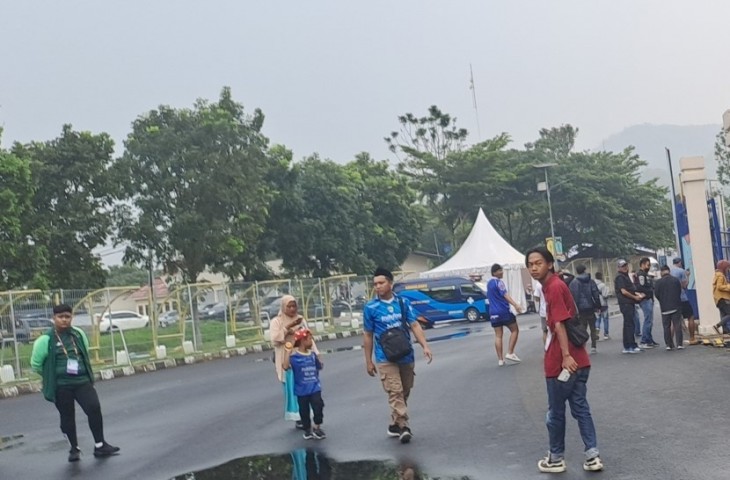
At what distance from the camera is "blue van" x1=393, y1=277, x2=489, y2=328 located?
35562mm

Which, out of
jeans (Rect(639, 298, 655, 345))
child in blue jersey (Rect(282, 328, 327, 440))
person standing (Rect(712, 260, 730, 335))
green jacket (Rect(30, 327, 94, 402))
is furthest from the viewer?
jeans (Rect(639, 298, 655, 345))

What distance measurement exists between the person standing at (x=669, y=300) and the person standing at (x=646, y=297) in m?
0.55

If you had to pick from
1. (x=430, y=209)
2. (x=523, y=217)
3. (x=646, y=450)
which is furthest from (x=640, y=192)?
(x=646, y=450)

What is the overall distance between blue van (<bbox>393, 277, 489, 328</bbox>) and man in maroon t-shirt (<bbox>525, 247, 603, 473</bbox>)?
28946 millimetres

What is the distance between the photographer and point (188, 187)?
99.6 feet

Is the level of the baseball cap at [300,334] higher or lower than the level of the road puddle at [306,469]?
higher

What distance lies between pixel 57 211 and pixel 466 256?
738 inches

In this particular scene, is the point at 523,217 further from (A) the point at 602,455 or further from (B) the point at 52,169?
(A) the point at 602,455

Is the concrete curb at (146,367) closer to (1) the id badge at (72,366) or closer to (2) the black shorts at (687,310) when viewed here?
(1) the id badge at (72,366)

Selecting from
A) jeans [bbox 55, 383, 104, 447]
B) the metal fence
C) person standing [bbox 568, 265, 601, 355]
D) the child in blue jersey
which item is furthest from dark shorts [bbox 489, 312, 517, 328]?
the metal fence

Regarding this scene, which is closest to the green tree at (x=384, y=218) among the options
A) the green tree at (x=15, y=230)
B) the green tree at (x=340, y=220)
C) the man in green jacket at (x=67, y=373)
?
the green tree at (x=340, y=220)

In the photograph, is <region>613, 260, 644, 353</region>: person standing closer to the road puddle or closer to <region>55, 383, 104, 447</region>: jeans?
the road puddle

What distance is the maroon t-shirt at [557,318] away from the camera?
641cm

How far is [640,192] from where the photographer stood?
5247 centimetres
